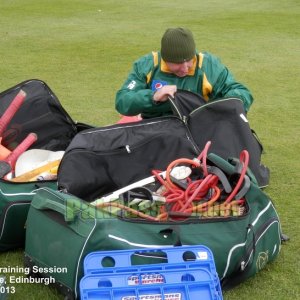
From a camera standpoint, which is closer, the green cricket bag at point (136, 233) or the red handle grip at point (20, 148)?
the green cricket bag at point (136, 233)

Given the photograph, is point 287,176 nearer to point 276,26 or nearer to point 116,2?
Answer: point 276,26

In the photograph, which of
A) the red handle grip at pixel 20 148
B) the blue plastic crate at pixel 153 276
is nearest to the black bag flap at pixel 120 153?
the red handle grip at pixel 20 148

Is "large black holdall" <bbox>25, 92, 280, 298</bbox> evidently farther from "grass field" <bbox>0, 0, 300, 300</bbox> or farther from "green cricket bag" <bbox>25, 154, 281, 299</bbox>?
"grass field" <bbox>0, 0, 300, 300</bbox>

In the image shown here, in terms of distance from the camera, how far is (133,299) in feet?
7.95

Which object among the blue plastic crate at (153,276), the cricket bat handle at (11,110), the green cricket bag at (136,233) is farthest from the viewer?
the cricket bat handle at (11,110)

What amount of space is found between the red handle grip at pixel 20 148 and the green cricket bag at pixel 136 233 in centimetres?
84

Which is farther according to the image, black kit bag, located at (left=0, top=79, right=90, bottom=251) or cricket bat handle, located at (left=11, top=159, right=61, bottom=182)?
black kit bag, located at (left=0, top=79, right=90, bottom=251)

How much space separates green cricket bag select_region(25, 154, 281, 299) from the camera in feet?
8.88

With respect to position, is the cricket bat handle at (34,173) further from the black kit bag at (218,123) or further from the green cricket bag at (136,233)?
the black kit bag at (218,123)

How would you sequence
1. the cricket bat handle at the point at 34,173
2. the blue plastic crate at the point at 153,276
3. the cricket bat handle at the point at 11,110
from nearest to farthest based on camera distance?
1. the blue plastic crate at the point at 153,276
2. the cricket bat handle at the point at 34,173
3. the cricket bat handle at the point at 11,110

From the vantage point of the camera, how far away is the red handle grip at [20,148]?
3789 millimetres

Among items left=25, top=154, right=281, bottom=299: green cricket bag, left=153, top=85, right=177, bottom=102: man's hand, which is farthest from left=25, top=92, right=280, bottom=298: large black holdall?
left=153, top=85, right=177, bottom=102: man's hand

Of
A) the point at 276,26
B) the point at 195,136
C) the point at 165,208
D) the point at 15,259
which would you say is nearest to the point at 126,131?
the point at 195,136

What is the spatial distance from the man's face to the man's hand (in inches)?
9.1
